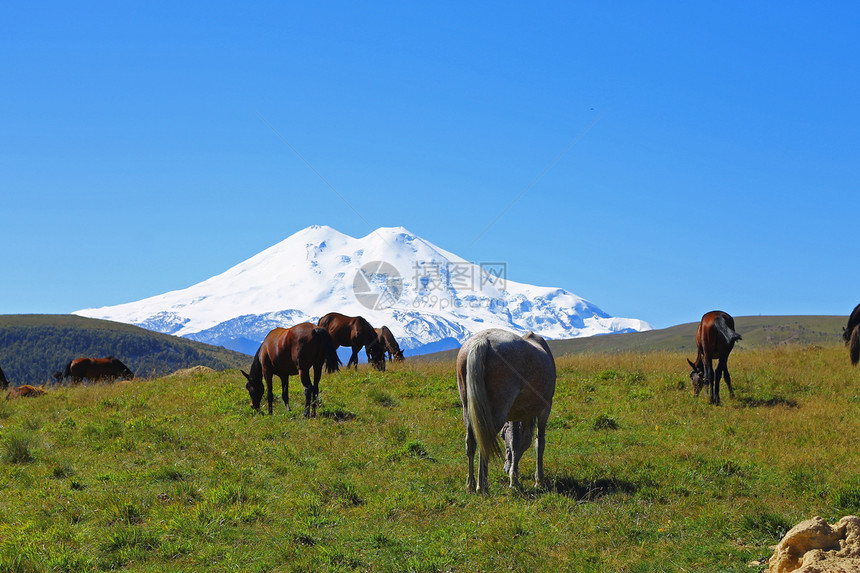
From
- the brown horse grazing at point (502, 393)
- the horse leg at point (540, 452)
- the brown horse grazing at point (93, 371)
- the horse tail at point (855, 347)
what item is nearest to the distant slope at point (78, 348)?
the brown horse grazing at point (93, 371)

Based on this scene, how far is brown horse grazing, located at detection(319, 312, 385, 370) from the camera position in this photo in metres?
25.8

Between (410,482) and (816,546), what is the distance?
581 centimetres

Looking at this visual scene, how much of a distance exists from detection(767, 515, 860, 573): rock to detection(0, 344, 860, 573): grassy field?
0.54m

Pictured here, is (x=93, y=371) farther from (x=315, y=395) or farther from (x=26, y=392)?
(x=315, y=395)

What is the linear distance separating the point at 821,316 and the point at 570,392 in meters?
204

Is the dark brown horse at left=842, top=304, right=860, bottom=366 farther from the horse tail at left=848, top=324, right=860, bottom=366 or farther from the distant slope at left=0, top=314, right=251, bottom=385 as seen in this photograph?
the distant slope at left=0, top=314, right=251, bottom=385

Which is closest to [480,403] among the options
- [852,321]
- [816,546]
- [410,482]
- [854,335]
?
[410,482]

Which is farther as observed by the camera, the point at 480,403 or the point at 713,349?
the point at 713,349

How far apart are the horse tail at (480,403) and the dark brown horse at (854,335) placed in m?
14.7

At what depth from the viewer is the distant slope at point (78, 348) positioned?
161 m

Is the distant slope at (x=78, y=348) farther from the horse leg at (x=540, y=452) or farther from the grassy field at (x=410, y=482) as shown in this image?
the horse leg at (x=540, y=452)

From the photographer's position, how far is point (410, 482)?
36.1 ft

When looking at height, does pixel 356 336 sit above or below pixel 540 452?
above

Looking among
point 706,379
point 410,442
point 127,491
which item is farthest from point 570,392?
point 127,491
